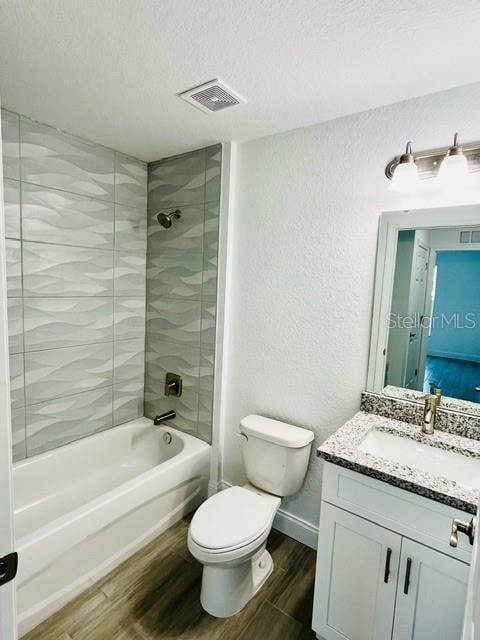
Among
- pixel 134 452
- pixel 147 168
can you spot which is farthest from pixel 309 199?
pixel 134 452

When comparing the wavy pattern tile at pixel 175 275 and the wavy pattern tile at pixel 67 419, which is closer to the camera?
the wavy pattern tile at pixel 67 419

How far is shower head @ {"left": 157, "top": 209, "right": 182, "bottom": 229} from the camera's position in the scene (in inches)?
92.2

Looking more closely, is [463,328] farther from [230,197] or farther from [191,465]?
[191,465]

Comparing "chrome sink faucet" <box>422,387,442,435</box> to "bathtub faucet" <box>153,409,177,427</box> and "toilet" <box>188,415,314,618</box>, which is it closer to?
"toilet" <box>188,415,314,618</box>

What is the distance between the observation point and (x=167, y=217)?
2346 mm

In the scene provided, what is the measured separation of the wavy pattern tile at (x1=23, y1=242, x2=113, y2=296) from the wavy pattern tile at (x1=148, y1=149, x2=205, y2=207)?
57cm

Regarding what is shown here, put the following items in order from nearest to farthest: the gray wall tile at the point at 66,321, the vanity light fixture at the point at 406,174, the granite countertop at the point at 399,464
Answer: the granite countertop at the point at 399,464 < the vanity light fixture at the point at 406,174 < the gray wall tile at the point at 66,321

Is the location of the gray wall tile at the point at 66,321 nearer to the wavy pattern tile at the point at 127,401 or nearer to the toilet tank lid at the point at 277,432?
the wavy pattern tile at the point at 127,401

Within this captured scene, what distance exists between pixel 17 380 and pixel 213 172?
5.66 ft

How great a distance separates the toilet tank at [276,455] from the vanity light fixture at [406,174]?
1.32m

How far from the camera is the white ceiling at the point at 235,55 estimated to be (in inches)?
43.5

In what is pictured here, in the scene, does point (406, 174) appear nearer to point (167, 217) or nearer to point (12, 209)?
point (167, 217)

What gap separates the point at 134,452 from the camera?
2.60m

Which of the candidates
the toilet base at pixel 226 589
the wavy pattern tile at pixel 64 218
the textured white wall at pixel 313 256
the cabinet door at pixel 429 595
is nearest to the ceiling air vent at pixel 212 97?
the textured white wall at pixel 313 256
